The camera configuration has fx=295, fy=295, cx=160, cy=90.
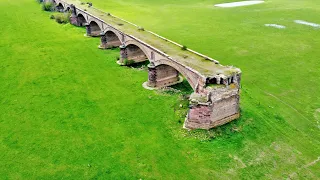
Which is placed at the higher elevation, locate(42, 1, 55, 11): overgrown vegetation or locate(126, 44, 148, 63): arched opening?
locate(42, 1, 55, 11): overgrown vegetation

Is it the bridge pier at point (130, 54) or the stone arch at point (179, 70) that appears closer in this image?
the stone arch at point (179, 70)

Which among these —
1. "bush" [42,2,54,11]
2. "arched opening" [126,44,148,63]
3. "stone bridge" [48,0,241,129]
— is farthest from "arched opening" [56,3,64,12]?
"arched opening" [126,44,148,63]

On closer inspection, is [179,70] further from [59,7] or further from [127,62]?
[59,7]

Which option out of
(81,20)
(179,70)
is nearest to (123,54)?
(179,70)

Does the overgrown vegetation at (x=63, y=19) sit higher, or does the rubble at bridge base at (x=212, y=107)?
the overgrown vegetation at (x=63, y=19)

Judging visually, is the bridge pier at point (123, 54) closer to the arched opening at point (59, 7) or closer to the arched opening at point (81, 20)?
the arched opening at point (81, 20)

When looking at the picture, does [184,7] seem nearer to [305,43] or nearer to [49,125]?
[305,43]

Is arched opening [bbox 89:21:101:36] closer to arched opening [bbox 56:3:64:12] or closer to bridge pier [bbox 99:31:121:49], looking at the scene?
bridge pier [bbox 99:31:121:49]

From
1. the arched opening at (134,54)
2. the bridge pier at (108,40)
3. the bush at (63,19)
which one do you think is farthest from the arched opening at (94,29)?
the arched opening at (134,54)
